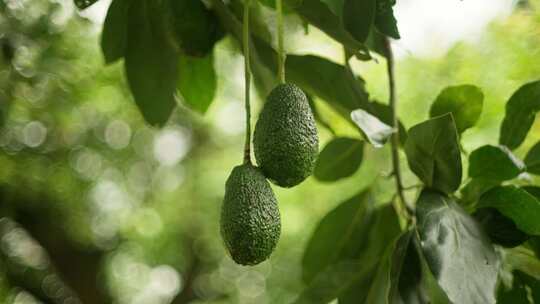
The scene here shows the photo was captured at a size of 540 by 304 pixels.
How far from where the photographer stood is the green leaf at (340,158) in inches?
45.7

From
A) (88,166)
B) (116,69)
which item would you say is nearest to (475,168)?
(116,69)

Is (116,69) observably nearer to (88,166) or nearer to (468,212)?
(88,166)

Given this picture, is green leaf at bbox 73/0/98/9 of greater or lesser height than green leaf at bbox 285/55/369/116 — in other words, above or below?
A: above

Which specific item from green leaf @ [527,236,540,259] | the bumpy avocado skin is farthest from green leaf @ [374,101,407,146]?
the bumpy avocado skin

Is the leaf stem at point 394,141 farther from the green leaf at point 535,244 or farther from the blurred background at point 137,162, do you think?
the blurred background at point 137,162

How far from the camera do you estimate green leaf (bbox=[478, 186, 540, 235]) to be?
0.84m

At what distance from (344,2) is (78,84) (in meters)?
2.47

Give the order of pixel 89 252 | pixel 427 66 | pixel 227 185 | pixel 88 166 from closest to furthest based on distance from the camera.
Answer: pixel 227 185, pixel 427 66, pixel 88 166, pixel 89 252

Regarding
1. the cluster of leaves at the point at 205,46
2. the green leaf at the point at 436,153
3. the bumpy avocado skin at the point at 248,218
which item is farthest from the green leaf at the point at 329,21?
the bumpy avocado skin at the point at 248,218

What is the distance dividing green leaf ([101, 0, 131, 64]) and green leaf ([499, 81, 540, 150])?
1.86 ft

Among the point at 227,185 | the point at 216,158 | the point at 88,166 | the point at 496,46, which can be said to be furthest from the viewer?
the point at 216,158

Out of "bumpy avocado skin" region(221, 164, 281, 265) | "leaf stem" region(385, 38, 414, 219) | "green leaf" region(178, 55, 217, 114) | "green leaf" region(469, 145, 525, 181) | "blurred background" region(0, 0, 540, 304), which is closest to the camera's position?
"bumpy avocado skin" region(221, 164, 281, 265)

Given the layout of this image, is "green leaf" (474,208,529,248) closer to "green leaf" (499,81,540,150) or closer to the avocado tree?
the avocado tree

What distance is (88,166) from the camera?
4.14 meters
